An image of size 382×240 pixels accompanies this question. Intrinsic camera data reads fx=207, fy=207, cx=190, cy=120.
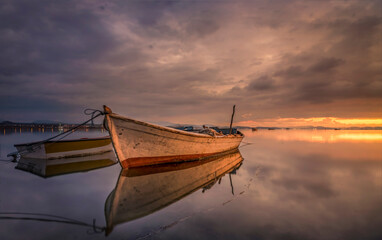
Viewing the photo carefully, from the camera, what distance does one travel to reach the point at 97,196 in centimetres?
696

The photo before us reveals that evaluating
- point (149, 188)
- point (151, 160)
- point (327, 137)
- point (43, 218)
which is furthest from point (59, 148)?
point (327, 137)

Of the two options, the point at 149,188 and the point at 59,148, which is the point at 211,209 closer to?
the point at 149,188

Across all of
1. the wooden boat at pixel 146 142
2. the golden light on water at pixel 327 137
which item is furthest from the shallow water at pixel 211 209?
the golden light on water at pixel 327 137

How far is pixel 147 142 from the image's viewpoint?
1070 cm

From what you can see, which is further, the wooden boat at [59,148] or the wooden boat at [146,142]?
the wooden boat at [59,148]

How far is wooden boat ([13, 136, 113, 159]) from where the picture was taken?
1366 centimetres

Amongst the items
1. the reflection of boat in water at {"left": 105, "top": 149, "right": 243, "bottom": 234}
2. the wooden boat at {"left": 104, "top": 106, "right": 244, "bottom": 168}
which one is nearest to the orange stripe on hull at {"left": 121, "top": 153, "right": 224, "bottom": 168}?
the wooden boat at {"left": 104, "top": 106, "right": 244, "bottom": 168}

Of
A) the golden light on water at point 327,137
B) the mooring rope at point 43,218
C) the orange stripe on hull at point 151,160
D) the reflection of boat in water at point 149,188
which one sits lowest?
the mooring rope at point 43,218

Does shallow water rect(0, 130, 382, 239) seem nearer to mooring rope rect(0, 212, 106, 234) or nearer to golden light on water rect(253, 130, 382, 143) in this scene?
mooring rope rect(0, 212, 106, 234)

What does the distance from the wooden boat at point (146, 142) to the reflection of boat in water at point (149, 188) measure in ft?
1.69

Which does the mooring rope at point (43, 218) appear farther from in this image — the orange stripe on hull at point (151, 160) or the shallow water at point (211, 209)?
the orange stripe on hull at point (151, 160)

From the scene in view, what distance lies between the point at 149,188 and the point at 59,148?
995 centimetres

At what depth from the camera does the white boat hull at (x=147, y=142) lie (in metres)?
9.98

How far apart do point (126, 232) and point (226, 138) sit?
1320 cm
